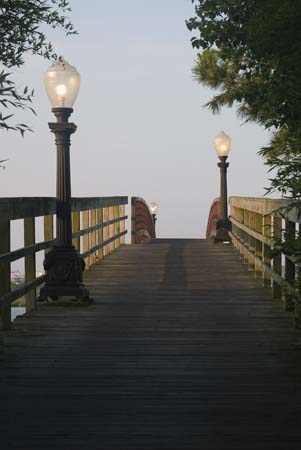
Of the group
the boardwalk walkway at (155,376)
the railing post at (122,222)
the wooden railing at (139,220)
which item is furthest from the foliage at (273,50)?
the wooden railing at (139,220)

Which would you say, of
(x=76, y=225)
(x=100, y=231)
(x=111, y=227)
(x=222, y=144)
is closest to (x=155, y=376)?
(x=76, y=225)

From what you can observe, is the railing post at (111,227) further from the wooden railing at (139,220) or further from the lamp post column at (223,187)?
the wooden railing at (139,220)

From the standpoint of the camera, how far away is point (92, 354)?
744 centimetres

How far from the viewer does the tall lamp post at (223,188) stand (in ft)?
73.9

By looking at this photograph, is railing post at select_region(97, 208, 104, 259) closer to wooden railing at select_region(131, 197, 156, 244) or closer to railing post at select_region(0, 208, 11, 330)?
wooden railing at select_region(131, 197, 156, 244)

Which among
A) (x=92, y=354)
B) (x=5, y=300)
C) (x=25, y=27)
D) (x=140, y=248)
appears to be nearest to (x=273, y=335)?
(x=92, y=354)

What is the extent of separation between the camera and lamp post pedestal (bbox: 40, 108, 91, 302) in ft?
35.9

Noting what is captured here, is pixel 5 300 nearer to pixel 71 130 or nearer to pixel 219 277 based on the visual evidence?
pixel 71 130

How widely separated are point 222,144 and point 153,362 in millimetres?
16127

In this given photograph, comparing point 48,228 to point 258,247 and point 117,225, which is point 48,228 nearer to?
point 258,247

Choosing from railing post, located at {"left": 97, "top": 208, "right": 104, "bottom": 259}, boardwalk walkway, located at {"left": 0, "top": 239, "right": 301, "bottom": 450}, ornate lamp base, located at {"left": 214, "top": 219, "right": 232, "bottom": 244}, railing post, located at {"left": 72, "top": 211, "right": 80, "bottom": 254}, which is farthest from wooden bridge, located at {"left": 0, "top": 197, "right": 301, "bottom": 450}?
ornate lamp base, located at {"left": 214, "top": 219, "right": 232, "bottom": 244}

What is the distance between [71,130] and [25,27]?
3.97 m

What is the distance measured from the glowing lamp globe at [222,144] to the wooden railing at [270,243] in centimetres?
274

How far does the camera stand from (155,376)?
256 inches
